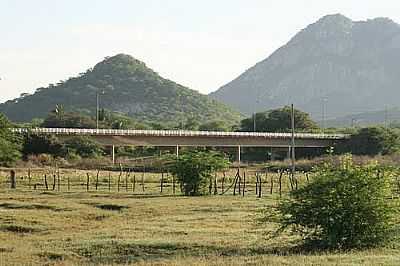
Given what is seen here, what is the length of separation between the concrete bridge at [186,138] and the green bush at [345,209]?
77976 millimetres

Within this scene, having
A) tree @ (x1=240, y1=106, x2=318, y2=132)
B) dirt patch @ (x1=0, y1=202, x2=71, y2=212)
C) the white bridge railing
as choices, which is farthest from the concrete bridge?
dirt patch @ (x1=0, y1=202, x2=71, y2=212)

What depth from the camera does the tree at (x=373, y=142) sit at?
119m

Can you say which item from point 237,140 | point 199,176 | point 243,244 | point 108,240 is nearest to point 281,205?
point 243,244

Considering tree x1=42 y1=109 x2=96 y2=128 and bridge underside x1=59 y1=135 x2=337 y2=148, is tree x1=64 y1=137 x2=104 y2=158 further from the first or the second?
tree x1=42 y1=109 x2=96 y2=128

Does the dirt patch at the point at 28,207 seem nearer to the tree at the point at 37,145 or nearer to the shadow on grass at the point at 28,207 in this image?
the shadow on grass at the point at 28,207

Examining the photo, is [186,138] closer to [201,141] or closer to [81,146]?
[201,141]

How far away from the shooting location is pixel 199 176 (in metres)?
50.9

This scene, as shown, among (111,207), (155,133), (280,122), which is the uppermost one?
(280,122)

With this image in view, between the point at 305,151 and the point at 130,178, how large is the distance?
68.7m

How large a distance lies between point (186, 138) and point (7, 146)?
125 feet

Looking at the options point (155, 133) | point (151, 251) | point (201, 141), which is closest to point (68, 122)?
point (155, 133)

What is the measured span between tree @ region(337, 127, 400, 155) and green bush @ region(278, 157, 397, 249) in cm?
9720

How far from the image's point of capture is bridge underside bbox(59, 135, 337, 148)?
109812mm

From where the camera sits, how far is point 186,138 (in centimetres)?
11469
